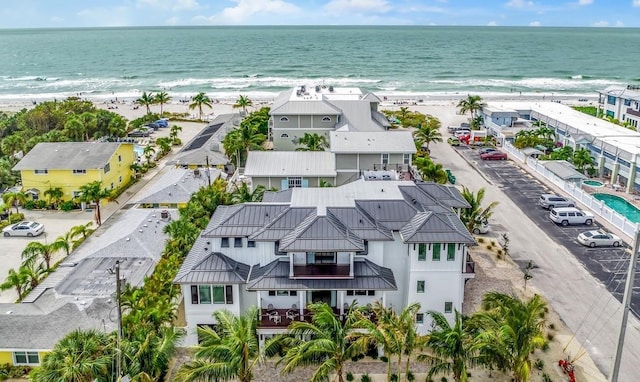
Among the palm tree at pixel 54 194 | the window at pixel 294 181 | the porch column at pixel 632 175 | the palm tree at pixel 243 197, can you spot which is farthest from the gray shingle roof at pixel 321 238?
the porch column at pixel 632 175

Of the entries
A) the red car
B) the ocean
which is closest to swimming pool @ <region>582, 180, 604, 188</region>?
the red car

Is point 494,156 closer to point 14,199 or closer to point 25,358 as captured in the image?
point 14,199

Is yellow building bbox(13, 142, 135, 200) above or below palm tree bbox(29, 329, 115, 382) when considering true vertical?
above

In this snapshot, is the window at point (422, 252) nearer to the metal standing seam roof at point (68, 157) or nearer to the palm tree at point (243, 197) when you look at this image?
the palm tree at point (243, 197)

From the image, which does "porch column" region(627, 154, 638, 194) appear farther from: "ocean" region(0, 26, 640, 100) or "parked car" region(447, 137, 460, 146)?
"ocean" region(0, 26, 640, 100)

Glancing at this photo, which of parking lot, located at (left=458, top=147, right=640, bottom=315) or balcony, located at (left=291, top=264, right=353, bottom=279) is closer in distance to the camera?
balcony, located at (left=291, top=264, right=353, bottom=279)

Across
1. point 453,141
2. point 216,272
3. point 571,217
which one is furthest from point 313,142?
point 216,272
